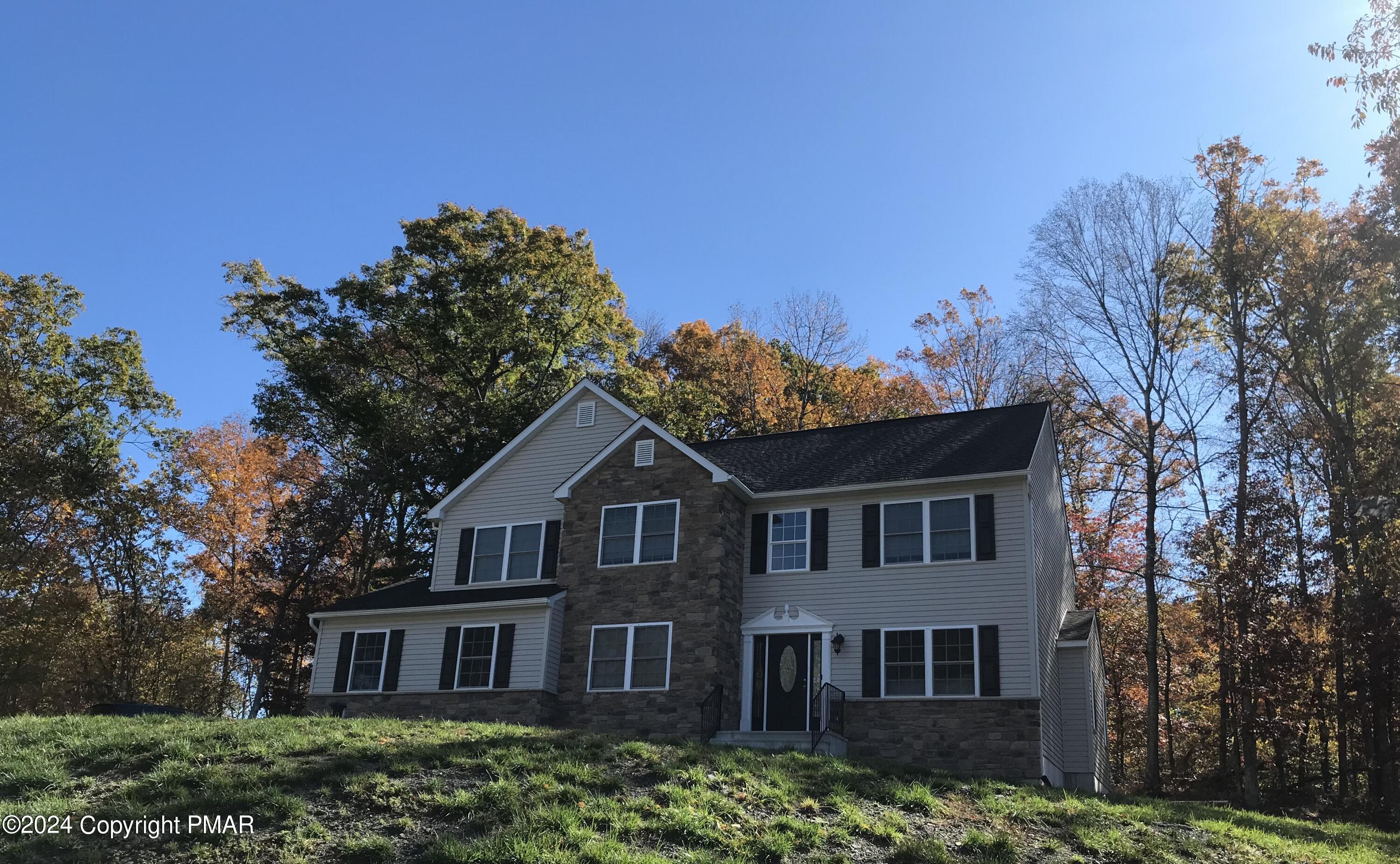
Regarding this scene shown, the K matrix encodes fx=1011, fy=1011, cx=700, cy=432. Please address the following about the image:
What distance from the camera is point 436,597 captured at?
21.7 metres

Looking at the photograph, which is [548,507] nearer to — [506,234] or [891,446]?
[891,446]

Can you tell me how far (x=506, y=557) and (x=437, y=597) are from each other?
5.50 ft

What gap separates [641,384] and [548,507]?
38.2 ft

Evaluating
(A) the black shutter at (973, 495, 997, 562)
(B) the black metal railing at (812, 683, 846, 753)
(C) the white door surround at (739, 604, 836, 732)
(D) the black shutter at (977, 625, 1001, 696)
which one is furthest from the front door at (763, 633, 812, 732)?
(A) the black shutter at (973, 495, 997, 562)

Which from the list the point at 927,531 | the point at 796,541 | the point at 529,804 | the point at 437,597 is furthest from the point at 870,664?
the point at 437,597

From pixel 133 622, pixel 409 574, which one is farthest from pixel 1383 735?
pixel 133 622

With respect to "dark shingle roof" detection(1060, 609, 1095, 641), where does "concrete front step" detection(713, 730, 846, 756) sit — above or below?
below

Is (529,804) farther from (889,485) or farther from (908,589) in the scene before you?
(889,485)

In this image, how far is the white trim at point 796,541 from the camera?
19.4m

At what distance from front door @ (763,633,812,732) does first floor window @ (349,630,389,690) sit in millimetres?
8292

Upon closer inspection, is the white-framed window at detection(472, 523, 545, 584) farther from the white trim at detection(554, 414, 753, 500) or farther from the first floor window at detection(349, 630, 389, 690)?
the first floor window at detection(349, 630, 389, 690)

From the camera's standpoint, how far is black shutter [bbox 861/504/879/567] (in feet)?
61.3

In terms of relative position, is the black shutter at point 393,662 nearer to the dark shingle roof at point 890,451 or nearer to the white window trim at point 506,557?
the white window trim at point 506,557

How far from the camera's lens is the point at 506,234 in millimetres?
33812
